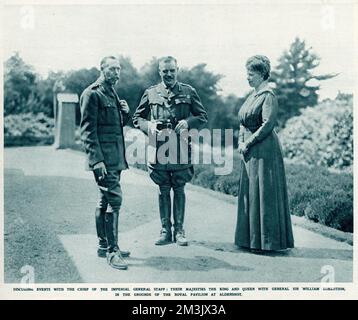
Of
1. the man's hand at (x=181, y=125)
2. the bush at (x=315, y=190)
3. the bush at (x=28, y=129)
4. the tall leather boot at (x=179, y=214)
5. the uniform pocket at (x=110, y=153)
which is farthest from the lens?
the bush at (x=28, y=129)

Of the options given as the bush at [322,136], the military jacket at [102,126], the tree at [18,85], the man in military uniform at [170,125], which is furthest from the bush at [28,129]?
the bush at [322,136]

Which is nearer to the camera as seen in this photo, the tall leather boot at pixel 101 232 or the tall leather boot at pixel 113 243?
the tall leather boot at pixel 113 243

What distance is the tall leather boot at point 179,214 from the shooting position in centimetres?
639

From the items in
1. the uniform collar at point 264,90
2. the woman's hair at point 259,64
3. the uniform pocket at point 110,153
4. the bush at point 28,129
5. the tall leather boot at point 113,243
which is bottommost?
the tall leather boot at point 113,243

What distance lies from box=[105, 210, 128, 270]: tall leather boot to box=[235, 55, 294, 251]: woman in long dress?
Answer: 1505mm

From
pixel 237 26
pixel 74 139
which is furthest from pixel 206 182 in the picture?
pixel 237 26

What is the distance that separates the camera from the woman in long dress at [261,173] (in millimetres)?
6012

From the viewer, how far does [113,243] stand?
5875 millimetres

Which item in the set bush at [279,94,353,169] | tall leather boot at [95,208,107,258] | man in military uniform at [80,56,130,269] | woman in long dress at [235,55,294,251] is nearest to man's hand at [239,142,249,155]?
woman in long dress at [235,55,294,251]

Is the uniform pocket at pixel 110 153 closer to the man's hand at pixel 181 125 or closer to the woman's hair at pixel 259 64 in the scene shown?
the man's hand at pixel 181 125

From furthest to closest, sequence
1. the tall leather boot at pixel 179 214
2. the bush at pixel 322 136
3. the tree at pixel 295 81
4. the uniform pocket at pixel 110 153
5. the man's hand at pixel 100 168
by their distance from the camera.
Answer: the bush at pixel 322 136
the tree at pixel 295 81
the tall leather boot at pixel 179 214
the uniform pocket at pixel 110 153
the man's hand at pixel 100 168

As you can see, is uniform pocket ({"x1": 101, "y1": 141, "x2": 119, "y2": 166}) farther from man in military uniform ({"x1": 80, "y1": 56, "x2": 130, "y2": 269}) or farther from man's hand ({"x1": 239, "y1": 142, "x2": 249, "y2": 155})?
man's hand ({"x1": 239, "y1": 142, "x2": 249, "y2": 155})

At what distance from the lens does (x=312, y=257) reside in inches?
243

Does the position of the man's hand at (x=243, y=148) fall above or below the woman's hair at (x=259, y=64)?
below
